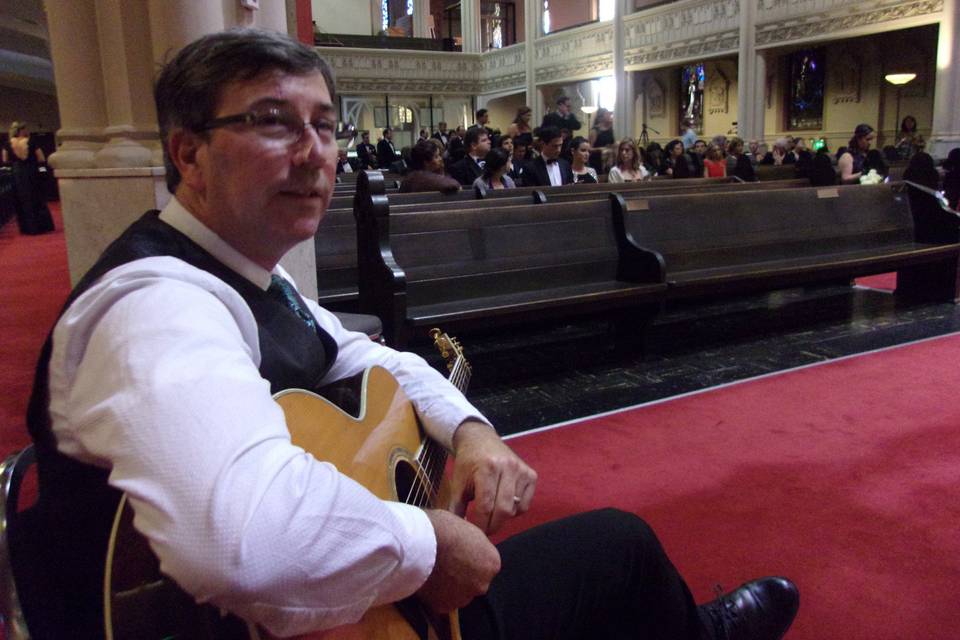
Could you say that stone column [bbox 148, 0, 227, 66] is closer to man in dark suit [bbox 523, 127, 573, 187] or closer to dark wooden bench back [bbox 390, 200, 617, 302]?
dark wooden bench back [bbox 390, 200, 617, 302]

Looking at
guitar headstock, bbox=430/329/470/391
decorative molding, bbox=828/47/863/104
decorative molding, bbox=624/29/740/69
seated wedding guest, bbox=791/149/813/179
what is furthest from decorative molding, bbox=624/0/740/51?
guitar headstock, bbox=430/329/470/391

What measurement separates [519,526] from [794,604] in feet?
2.95

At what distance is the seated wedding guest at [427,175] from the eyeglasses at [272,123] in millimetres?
4605

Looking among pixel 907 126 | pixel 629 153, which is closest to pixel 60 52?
pixel 629 153

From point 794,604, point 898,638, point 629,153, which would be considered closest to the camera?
point 794,604

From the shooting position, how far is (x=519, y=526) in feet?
7.54

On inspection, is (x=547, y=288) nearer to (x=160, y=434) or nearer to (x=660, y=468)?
(x=660, y=468)

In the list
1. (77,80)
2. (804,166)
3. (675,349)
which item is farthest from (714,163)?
(77,80)

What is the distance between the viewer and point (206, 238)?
1.04m

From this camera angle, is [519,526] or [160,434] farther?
[519,526]

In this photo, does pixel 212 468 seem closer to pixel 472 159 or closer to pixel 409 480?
pixel 409 480

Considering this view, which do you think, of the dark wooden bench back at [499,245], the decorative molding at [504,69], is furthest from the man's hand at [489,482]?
the decorative molding at [504,69]

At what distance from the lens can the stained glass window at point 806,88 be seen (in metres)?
15.4

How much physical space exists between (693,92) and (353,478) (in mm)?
18311
